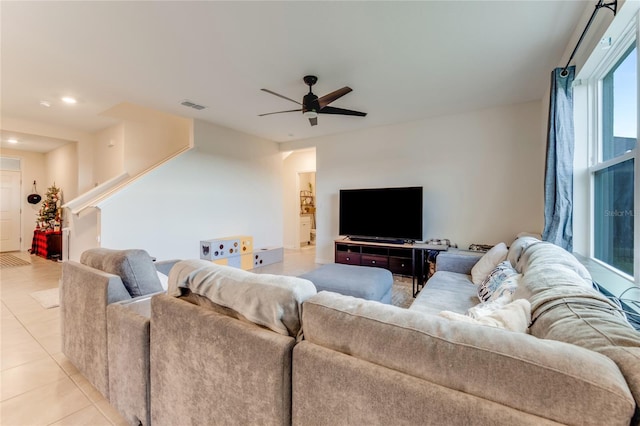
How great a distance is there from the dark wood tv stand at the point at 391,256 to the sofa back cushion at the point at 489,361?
326cm

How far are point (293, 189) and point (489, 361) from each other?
23.7 feet

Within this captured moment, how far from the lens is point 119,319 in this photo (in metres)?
1.45

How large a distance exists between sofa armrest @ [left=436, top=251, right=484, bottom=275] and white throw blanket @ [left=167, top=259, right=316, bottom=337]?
2641 mm

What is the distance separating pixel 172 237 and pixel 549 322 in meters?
5.01

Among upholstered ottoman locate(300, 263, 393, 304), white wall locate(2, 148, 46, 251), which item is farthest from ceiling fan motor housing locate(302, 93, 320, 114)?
white wall locate(2, 148, 46, 251)

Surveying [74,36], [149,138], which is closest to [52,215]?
[149,138]

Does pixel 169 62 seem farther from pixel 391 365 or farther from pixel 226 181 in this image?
pixel 391 365

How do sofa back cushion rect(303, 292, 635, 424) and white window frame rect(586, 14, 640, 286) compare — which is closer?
sofa back cushion rect(303, 292, 635, 424)

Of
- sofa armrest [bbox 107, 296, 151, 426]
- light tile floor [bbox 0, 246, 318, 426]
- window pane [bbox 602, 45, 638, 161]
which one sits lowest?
light tile floor [bbox 0, 246, 318, 426]

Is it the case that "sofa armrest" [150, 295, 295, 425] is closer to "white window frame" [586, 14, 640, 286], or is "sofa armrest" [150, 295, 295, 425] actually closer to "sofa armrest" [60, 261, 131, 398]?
"sofa armrest" [60, 261, 131, 398]

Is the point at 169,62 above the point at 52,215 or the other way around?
above

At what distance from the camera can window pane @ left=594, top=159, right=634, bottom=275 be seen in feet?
6.47

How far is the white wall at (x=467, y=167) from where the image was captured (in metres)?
4.05

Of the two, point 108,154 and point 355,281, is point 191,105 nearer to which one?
point 108,154
